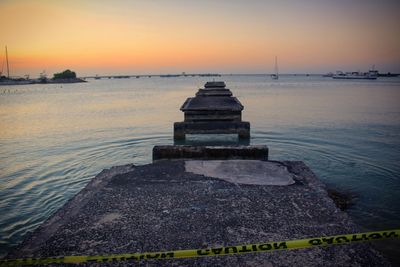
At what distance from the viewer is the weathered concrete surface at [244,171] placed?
5.38m

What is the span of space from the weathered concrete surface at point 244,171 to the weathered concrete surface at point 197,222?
247 mm

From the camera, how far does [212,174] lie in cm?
571

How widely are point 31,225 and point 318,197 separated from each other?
229 inches

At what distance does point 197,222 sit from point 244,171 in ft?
7.62

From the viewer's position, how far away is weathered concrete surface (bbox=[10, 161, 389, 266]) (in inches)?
123

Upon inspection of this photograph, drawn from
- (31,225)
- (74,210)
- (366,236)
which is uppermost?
(366,236)

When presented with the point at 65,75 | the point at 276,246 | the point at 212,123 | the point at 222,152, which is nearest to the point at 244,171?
the point at 222,152

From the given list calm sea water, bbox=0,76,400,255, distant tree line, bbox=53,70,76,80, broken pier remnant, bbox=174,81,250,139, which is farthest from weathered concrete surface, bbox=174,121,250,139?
distant tree line, bbox=53,70,76,80

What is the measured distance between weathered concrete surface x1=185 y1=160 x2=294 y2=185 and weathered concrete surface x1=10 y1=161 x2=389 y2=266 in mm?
247

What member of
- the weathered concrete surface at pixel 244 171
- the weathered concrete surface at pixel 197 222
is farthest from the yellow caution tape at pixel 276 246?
the weathered concrete surface at pixel 244 171

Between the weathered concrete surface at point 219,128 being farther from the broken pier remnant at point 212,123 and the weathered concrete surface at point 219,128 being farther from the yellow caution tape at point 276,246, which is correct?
the yellow caution tape at point 276,246

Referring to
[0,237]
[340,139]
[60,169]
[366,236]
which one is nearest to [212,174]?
[366,236]

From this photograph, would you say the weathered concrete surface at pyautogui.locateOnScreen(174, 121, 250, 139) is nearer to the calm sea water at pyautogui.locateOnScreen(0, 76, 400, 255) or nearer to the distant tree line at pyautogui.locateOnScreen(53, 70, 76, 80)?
the calm sea water at pyautogui.locateOnScreen(0, 76, 400, 255)

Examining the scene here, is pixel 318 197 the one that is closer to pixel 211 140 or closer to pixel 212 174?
pixel 212 174
